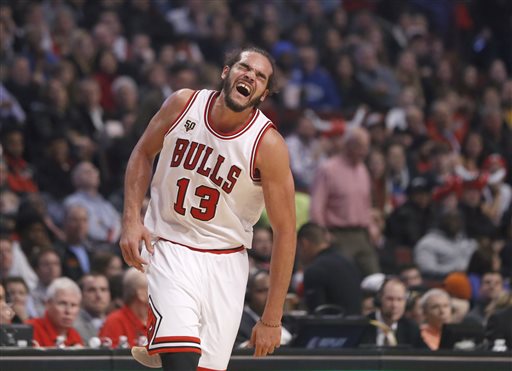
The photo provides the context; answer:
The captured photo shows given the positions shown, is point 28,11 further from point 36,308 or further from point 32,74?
point 36,308

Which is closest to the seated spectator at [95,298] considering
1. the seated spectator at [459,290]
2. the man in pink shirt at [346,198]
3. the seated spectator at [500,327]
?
the seated spectator at [500,327]

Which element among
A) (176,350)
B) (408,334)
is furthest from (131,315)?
(176,350)

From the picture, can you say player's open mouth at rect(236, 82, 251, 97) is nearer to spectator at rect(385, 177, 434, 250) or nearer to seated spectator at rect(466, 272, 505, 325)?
seated spectator at rect(466, 272, 505, 325)

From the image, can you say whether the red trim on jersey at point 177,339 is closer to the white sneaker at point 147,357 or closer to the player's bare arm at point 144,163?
the white sneaker at point 147,357

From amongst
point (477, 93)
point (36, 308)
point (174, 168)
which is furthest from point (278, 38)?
point (174, 168)

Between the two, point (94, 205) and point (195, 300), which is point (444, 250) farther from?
point (195, 300)

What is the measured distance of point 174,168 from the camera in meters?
5.94

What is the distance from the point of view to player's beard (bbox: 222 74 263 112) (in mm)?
5839

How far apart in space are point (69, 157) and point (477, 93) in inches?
286

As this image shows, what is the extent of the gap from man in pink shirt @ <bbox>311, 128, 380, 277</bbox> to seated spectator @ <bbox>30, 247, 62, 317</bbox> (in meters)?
3.06

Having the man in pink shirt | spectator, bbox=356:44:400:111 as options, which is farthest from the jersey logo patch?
spectator, bbox=356:44:400:111

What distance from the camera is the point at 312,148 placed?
1479 cm

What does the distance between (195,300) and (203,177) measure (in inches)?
22.5

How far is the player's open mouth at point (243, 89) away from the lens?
588 cm
